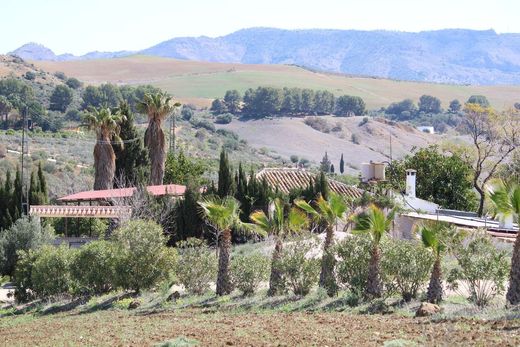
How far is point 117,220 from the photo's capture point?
40375 mm

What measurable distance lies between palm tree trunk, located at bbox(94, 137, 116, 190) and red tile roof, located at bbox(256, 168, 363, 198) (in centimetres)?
814

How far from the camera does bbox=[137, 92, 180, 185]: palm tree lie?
50875 mm

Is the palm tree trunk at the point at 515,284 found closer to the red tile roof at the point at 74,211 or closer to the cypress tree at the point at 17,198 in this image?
the red tile roof at the point at 74,211

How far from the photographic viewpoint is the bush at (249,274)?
2534 cm

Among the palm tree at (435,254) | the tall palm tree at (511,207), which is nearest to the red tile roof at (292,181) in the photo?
the palm tree at (435,254)

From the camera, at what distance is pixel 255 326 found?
61.1 ft

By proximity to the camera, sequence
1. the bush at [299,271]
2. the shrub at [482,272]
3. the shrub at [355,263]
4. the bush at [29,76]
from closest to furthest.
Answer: the shrub at [482,272], the shrub at [355,263], the bush at [299,271], the bush at [29,76]

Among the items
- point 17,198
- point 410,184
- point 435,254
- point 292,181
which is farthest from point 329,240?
point 292,181

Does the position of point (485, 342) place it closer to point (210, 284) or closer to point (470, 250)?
point (470, 250)

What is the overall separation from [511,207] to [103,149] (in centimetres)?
3214

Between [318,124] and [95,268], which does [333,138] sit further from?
[95,268]

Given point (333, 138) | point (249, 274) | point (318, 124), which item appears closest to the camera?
point (249, 274)

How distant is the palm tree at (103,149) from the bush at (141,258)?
2106 centimetres

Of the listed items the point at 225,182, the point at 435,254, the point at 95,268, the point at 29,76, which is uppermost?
the point at 435,254
